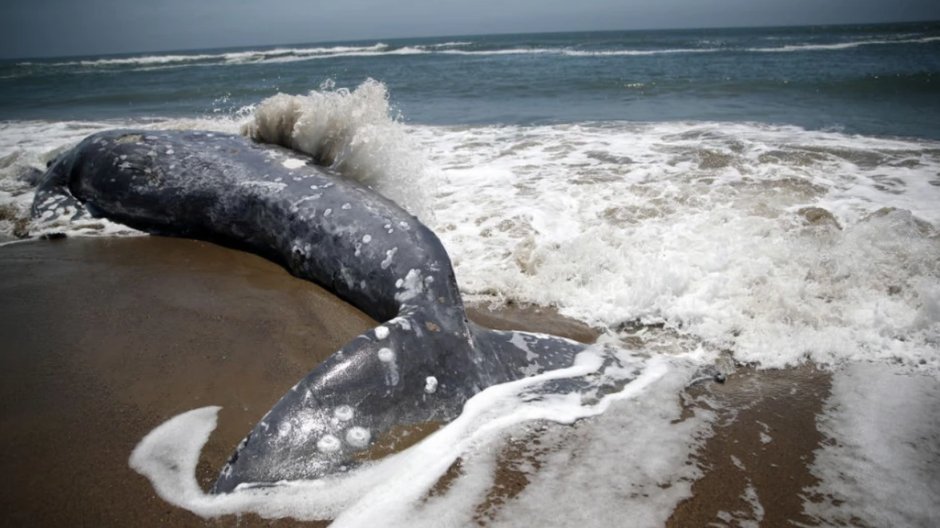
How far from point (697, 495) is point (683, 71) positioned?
1885cm

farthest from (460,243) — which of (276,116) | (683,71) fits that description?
(683,71)

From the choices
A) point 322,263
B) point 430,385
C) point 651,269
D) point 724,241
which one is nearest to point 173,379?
point 322,263

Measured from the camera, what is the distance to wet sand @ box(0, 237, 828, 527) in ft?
5.86

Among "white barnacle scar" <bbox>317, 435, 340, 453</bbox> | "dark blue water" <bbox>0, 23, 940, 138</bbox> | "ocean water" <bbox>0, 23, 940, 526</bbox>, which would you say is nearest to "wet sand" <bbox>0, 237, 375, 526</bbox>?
"ocean water" <bbox>0, 23, 940, 526</bbox>

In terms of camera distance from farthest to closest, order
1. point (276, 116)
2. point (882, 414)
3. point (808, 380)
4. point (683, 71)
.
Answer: point (683, 71) < point (276, 116) < point (808, 380) < point (882, 414)

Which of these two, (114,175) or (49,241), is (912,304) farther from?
(49,241)

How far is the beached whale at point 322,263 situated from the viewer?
184 cm

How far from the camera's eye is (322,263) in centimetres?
308

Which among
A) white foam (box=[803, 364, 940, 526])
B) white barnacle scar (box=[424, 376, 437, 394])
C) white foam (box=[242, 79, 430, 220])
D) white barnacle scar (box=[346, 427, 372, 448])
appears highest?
white foam (box=[242, 79, 430, 220])

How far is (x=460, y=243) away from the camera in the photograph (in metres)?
4.09

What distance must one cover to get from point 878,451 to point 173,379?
2951mm

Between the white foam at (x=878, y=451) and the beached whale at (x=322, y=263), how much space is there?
1.10 meters

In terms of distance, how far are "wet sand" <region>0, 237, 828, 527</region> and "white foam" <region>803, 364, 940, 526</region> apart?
0.08m

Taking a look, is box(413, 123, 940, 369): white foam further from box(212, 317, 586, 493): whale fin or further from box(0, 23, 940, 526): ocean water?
box(212, 317, 586, 493): whale fin
